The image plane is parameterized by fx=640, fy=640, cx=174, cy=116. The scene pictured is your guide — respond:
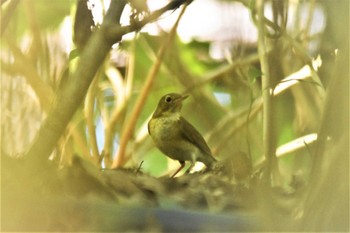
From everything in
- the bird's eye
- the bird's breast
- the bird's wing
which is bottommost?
the bird's wing

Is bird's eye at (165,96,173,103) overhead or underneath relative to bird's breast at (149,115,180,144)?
overhead

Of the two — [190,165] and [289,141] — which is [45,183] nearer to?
[190,165]

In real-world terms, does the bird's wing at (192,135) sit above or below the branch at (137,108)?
below

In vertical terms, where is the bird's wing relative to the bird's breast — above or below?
below

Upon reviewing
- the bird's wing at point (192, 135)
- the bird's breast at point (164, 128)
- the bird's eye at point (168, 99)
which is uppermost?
the bird's eye at point (168, 99)

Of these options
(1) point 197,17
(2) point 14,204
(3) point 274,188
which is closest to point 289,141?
(3) point 274,188
